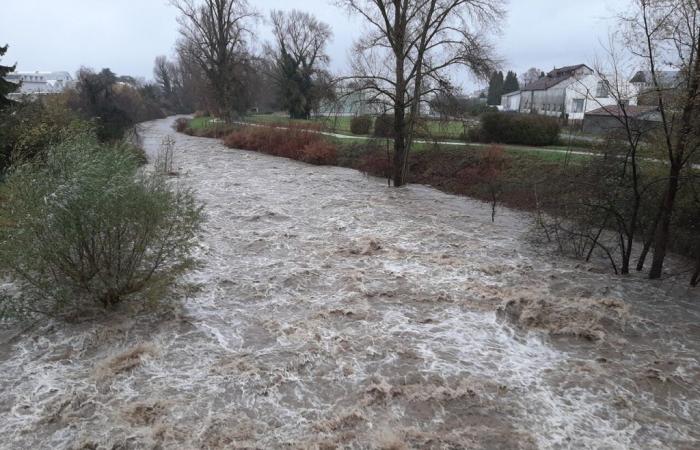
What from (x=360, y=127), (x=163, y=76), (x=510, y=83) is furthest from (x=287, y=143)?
(x=163, y=76)

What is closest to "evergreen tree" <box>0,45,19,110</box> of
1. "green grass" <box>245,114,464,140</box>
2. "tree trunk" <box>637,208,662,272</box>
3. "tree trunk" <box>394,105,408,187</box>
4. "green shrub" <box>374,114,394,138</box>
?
"green grass" <box>245,114,464,140</box>

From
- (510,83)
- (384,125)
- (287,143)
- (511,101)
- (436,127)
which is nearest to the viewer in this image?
(384,125)

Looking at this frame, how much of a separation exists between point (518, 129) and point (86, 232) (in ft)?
70.3

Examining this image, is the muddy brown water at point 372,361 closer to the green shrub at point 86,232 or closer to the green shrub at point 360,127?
the green shrub at point 86,232

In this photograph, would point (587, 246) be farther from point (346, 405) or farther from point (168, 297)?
point (168, 297)

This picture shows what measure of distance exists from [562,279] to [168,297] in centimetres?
803

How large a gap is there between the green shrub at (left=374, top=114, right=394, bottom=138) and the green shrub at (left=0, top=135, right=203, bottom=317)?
13579 mm

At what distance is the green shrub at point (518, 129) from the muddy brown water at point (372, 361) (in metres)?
13.6

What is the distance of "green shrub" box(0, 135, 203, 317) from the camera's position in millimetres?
6930

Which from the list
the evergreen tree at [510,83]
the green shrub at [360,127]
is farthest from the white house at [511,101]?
the green shrub at [360,127]

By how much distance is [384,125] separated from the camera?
71.7 feet

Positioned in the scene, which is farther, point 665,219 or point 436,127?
point 436,127

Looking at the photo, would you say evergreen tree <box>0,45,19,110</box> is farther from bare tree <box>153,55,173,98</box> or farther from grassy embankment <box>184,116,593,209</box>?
bare tree <box>153,55,173,98</box>

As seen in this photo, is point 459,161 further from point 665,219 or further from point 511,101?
point 511,101
